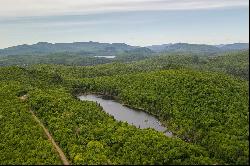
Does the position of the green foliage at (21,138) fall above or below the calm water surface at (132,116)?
Answer: above

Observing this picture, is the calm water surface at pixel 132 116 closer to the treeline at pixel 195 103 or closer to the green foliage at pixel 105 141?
the treeline at pixel 195 103

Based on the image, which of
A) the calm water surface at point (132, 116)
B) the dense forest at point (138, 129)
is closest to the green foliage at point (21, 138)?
the dense forest at point (138, 129)

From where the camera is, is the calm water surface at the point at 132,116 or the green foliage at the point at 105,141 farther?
the calm water surface at the point at 132,116

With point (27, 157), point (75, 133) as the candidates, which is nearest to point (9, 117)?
point (75, 133)

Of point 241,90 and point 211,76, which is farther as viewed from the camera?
point 211,76

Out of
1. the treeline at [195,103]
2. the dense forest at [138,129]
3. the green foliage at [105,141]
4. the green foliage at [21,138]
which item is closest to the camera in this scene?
the green foliage at [105,141]

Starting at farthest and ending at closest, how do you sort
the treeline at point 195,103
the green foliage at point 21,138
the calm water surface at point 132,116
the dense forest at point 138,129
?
the calm water surface at point 132,116 → the treeline at point 195,103 → the dense forest at point 138,129 → the green foliage at point 21,138

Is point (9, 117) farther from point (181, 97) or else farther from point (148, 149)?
point (181, 97)

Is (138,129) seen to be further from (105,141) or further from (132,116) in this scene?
(132,116)

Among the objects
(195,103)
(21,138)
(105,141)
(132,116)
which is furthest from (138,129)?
(132,116)
